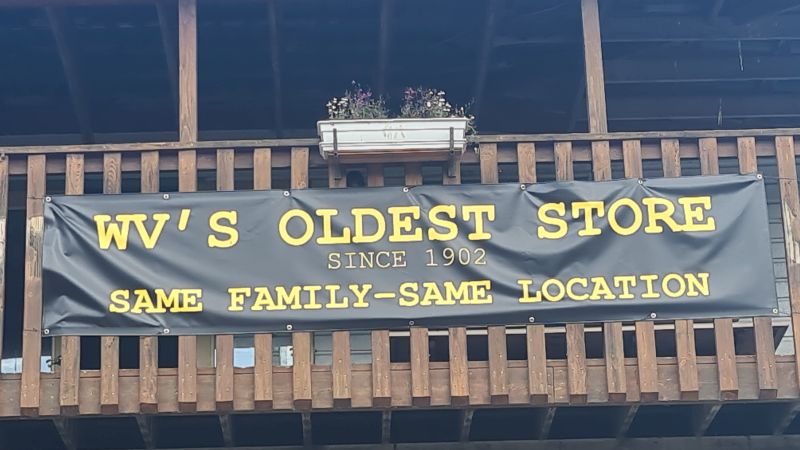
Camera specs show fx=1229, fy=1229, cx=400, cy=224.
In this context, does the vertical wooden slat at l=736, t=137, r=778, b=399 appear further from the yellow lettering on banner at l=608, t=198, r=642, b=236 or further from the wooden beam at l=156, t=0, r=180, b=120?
the wooden beam at l=156, t=0, r=180, b=120

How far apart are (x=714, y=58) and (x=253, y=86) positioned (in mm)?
4888

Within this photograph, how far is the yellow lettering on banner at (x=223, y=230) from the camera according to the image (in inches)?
383

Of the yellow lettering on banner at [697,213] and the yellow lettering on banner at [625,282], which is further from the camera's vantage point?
Answer: the yellow lettering on banner at [697,213]

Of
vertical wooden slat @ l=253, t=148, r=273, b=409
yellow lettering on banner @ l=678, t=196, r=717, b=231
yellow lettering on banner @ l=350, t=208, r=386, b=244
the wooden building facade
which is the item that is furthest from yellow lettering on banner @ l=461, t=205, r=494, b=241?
vertical wooden slat @ l=253, t=148, r=273, b=409

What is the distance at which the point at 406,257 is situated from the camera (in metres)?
9.66

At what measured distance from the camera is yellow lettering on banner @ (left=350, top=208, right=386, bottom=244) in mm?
9711

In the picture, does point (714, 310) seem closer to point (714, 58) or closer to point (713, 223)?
point (713, 223)

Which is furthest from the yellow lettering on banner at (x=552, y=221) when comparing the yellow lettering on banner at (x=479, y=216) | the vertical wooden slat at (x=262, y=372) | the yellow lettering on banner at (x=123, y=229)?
the yellow lettering on banner at (x=123, y=229)

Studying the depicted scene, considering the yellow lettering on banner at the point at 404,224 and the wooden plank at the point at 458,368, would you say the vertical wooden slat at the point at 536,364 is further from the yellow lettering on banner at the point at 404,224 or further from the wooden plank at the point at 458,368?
the yellow lettering on banner at the point at 404,224

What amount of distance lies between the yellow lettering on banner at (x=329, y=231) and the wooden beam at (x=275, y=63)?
2254mm

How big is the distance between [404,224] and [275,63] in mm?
2865

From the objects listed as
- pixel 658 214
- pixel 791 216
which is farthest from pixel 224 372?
pixel 791 216

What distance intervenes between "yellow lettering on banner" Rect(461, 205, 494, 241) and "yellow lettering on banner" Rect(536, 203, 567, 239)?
1.31 ft

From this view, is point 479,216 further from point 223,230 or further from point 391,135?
point 223,230
